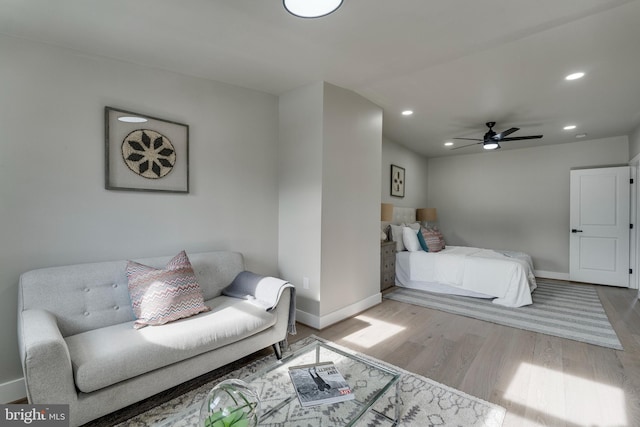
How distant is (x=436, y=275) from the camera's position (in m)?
4.43

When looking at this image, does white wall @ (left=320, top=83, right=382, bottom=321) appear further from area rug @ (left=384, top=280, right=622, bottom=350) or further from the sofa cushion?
the sofa cushion

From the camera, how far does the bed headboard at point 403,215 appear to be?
5.45 m

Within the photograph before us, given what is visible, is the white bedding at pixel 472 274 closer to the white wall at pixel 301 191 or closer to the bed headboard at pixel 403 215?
the bed headboard at pixel 403 215

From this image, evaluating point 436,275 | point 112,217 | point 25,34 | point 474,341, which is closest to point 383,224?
point 436,275

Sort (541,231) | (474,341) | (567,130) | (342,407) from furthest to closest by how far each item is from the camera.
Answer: (541,231)
(567,130)
(474,341)
(342,407)

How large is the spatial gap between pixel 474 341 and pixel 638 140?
13.5ft

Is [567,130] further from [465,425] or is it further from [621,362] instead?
[465,425]

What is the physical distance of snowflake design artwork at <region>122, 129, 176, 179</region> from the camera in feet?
7.84

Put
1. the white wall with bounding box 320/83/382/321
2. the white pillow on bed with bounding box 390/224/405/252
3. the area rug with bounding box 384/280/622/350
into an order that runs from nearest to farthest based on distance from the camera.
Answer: the area rug with bounding box 384/280/622/350
the white wall with bounding box 320/83/382/321
the white pillow on bed with bounding box 390/224/405/252

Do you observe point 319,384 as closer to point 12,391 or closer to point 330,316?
point 330,316

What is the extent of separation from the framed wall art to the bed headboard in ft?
12.4

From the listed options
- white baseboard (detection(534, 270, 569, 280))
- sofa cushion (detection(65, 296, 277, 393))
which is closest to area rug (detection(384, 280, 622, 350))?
white baseboard (detection(534, 270, 569, 280))

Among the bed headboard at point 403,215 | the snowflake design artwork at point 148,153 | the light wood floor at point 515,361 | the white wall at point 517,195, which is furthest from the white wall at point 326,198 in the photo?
the white wall at point 517,195

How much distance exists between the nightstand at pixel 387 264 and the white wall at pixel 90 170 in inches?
83.6
